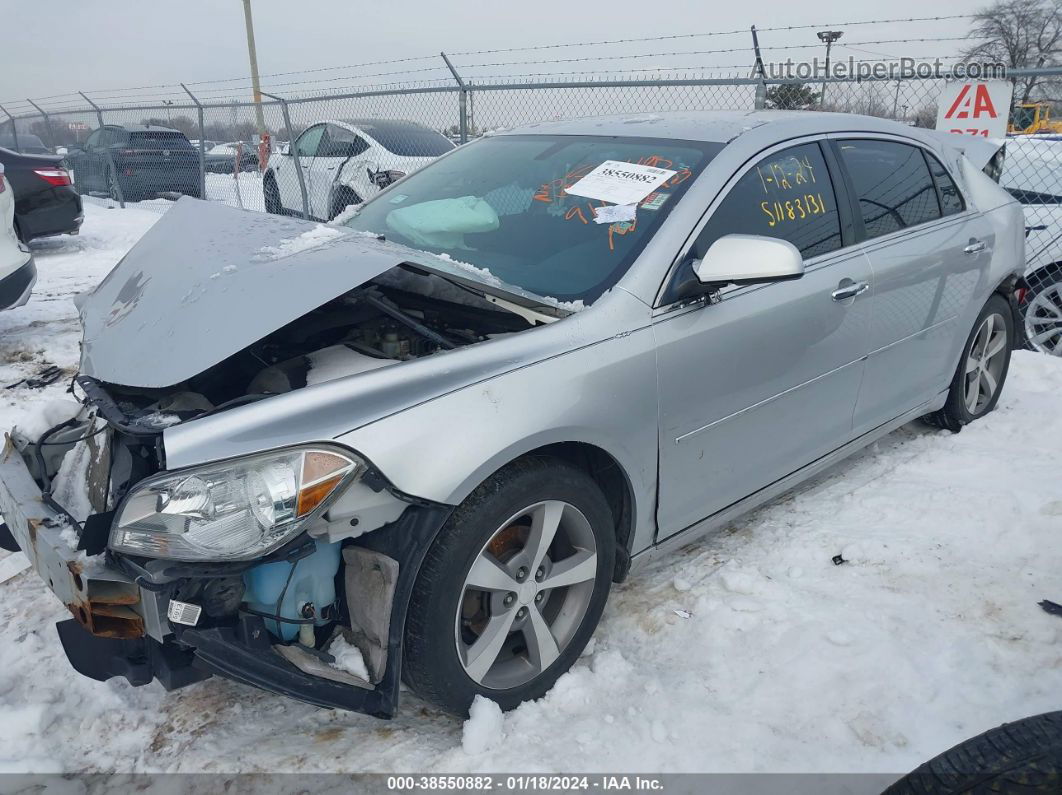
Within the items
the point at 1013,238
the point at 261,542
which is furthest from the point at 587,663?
the point at 1013,238

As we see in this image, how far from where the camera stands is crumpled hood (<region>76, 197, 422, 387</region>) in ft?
7.09

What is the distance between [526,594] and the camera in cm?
234

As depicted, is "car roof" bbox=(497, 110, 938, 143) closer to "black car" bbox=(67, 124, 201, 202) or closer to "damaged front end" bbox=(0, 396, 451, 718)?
"damaged front end" bbox=(0, 396, 451, 718)

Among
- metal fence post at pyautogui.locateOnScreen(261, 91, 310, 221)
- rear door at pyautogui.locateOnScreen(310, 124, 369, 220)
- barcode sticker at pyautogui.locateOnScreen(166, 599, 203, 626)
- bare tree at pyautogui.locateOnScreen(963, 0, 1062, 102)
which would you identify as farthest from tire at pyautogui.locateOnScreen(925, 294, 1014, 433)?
bare tree at pyautogui.locateOnScreen(963, 0, 1062, 102)

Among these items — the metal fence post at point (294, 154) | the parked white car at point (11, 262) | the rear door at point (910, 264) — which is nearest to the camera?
the rear door at point (910, 264)

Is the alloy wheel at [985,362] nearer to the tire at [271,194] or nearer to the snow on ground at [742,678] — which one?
the snow on ground at [742,678]

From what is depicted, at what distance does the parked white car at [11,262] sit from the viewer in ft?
19.1

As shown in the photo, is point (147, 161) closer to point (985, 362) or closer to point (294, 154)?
point (294, 154)

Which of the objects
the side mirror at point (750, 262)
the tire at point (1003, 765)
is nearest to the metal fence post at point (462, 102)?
the side mirror at point (750, 262)

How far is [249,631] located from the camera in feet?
6.57

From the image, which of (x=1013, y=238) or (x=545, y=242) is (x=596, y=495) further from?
(x=1013, y=238)

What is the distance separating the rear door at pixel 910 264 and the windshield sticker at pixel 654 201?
1105mm

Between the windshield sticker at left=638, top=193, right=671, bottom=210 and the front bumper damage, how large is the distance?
1.34 meters

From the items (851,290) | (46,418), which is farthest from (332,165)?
(851,290)
